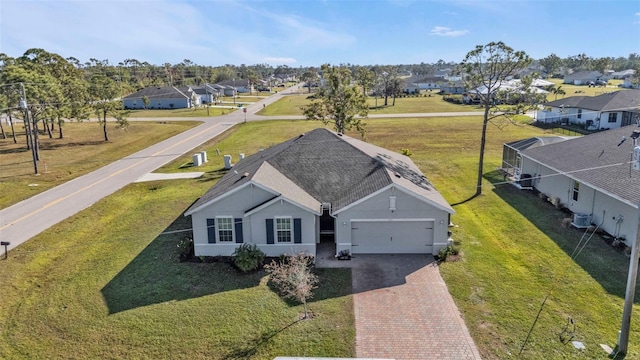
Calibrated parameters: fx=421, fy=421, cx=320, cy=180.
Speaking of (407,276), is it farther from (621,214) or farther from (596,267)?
(621,214)

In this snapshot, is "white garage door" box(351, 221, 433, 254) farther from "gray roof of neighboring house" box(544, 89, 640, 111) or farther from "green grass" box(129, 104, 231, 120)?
"green grass" box(129, 104, 231, 120)

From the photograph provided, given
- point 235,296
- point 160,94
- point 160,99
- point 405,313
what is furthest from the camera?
point 160,94

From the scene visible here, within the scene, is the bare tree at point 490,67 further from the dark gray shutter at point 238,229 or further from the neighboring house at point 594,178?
the dark gray shutter at point 238,229

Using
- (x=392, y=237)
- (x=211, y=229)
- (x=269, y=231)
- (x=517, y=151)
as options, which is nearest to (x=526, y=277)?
(x=392, y=237)

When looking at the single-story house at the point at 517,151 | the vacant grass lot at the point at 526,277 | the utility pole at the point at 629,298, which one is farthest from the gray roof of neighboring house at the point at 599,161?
the utility pole at the point at 629,298

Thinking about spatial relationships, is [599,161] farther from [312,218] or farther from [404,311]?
[312,218]

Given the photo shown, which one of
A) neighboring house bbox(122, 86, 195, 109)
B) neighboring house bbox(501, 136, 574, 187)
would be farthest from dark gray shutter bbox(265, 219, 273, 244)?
neighboring house bbox(122, 86, 195, 109)

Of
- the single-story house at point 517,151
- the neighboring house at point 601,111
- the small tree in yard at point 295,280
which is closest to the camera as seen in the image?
the small tree in yard at point 295,280
